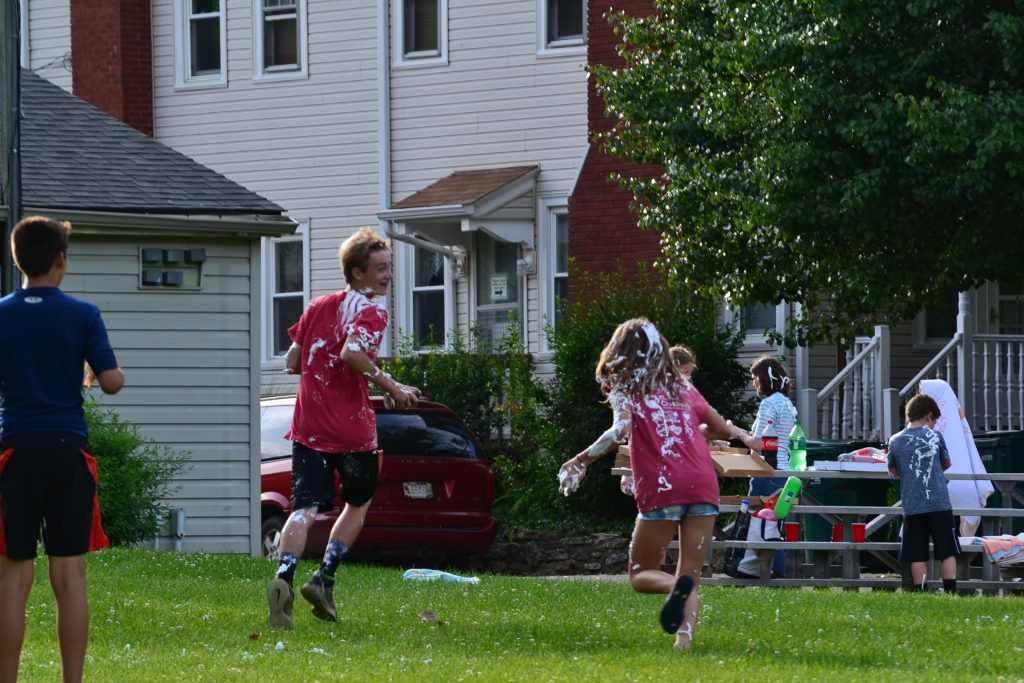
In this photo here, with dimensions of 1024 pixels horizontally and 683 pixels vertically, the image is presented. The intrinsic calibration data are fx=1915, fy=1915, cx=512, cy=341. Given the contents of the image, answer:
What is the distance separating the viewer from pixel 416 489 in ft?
57.0

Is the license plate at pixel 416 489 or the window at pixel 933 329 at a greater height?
the window at pixel 933 329

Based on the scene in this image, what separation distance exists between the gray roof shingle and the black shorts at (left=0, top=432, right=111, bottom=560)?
1052 centimetres

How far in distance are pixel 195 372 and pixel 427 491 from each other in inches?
99.4

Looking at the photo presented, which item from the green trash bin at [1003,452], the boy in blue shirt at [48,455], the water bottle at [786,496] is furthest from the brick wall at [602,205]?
the boy in blue shirt at [48,455]

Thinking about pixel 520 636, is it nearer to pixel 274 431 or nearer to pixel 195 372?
pixel 195 372

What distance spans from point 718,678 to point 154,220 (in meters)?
11.1

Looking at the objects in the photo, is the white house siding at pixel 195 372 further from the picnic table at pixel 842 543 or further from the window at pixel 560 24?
the window at pixel 560 24

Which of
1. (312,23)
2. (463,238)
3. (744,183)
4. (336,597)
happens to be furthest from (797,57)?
(312,23)

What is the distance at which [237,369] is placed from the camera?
18.1 metres

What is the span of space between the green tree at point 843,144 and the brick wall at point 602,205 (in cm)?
443

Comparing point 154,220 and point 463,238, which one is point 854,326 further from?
point 154,220

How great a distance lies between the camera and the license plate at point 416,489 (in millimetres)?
17344

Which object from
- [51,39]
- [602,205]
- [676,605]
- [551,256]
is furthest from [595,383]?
[676,605]

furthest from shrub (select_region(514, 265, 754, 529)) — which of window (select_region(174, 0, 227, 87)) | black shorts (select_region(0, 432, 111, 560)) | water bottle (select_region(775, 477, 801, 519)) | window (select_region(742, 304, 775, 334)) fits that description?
black shorts (select_region(0, 432, 111, 560))
